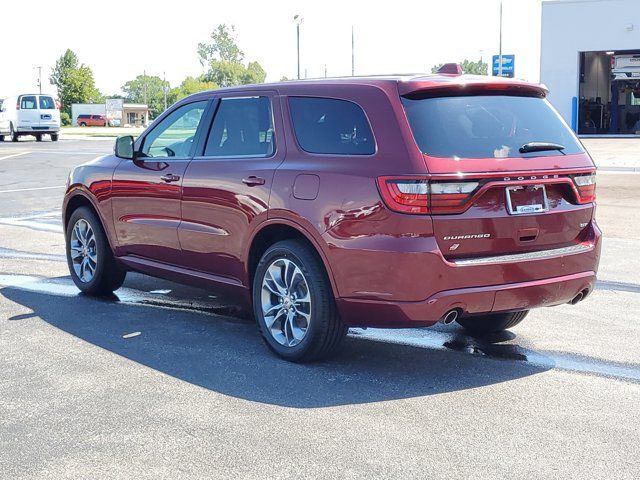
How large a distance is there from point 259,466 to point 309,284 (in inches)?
64.3

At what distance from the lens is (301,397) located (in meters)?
5.06

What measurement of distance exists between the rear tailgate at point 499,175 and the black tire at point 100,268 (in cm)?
344

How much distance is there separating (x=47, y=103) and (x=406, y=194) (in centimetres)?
4279

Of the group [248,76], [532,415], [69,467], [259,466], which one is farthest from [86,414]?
[248,76]

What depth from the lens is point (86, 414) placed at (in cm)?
480

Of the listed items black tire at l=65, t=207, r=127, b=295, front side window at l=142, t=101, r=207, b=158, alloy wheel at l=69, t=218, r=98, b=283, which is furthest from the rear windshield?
alloy wheel at l=69, t=218, r=98, b=283

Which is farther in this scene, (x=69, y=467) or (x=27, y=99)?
(x=27, y=99)

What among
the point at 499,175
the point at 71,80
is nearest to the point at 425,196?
the point at 499,175

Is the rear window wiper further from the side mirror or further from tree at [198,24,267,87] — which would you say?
tree at [198,24,267,87]

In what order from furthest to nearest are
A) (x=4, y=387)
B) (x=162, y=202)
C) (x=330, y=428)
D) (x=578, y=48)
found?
1. (x=578, y=48)
2. (x=162, y=202)
3. (x=4, y=387)
4. (x=330, y=428)

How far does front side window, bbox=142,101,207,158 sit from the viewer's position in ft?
22.2

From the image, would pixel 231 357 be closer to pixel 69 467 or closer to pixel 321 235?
pixel 321 235

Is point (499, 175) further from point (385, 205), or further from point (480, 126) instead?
point (385, 205)

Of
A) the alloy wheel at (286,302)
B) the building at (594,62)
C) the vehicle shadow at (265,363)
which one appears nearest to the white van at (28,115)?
the building at (594,62)
